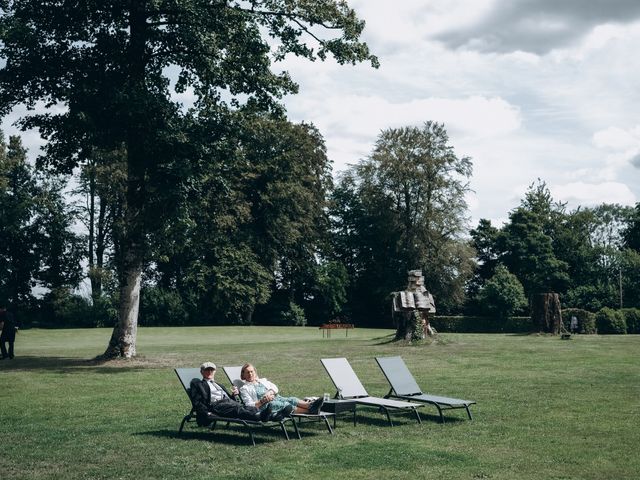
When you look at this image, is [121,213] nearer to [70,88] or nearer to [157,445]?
[70,88]

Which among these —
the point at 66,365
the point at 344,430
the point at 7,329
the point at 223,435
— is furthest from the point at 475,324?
the point at 223,435

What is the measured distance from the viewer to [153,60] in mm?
27938

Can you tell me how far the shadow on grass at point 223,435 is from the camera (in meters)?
12.4

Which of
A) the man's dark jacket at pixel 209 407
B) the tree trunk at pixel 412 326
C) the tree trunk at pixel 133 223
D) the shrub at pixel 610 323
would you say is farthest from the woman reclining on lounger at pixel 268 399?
the shrub at pixel 610 323

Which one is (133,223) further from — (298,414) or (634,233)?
(634,233)

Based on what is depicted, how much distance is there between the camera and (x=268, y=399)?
41.1ft

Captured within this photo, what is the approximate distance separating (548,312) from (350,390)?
29.5 meters

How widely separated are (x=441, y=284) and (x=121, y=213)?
27.3 meters

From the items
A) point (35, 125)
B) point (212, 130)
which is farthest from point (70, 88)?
point (212, 130)

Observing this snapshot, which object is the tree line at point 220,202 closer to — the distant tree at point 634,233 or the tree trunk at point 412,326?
the distant tree at point 634,233

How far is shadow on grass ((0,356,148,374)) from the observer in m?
24.4

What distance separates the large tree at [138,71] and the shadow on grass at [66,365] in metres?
1.10

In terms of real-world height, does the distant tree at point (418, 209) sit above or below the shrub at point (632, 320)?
above

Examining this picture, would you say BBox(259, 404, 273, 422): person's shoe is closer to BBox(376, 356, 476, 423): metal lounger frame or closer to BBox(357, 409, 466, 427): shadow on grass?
BBox(357, 409, 466, 427): shadow on grass
